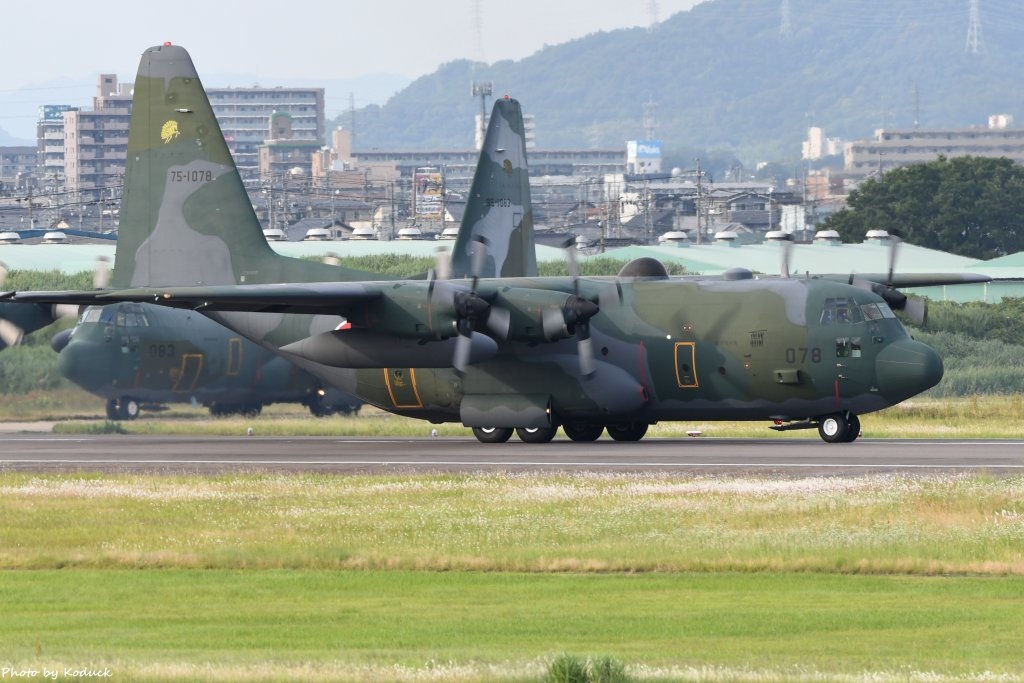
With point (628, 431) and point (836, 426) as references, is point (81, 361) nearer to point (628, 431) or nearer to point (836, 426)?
point (628, 431)

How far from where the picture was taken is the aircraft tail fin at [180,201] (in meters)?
45.4

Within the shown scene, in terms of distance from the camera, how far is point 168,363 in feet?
165

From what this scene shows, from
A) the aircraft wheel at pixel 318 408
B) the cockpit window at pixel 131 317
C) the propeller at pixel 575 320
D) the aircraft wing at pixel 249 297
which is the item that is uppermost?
the aircraft wing at pixel 249 297

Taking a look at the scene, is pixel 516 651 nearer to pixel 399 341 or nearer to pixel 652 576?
pixel 652 576

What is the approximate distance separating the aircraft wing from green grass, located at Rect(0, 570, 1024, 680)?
667 inches

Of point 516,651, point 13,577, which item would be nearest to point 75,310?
point 13,577

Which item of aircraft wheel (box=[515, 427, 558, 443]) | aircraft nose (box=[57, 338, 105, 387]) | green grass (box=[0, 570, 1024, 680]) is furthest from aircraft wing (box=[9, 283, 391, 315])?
green grass (box=[0, 570, 1024, 680])

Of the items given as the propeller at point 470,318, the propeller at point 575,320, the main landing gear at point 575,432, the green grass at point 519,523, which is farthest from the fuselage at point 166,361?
the green grass at point 519,523

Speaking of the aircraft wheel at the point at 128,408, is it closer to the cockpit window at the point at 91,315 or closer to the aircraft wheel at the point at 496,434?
the cockpit window at the point at 91,315

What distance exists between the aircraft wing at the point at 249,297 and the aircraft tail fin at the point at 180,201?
16.8 feet

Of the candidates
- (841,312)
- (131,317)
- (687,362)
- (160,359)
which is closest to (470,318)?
(687,362)

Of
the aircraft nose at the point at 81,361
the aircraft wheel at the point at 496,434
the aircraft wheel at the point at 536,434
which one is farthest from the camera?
the aircraft nose at the point at 81,361

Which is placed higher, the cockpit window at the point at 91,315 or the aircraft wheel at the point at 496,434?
the cockpit window at the point at 91,315

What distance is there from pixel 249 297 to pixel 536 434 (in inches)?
343
